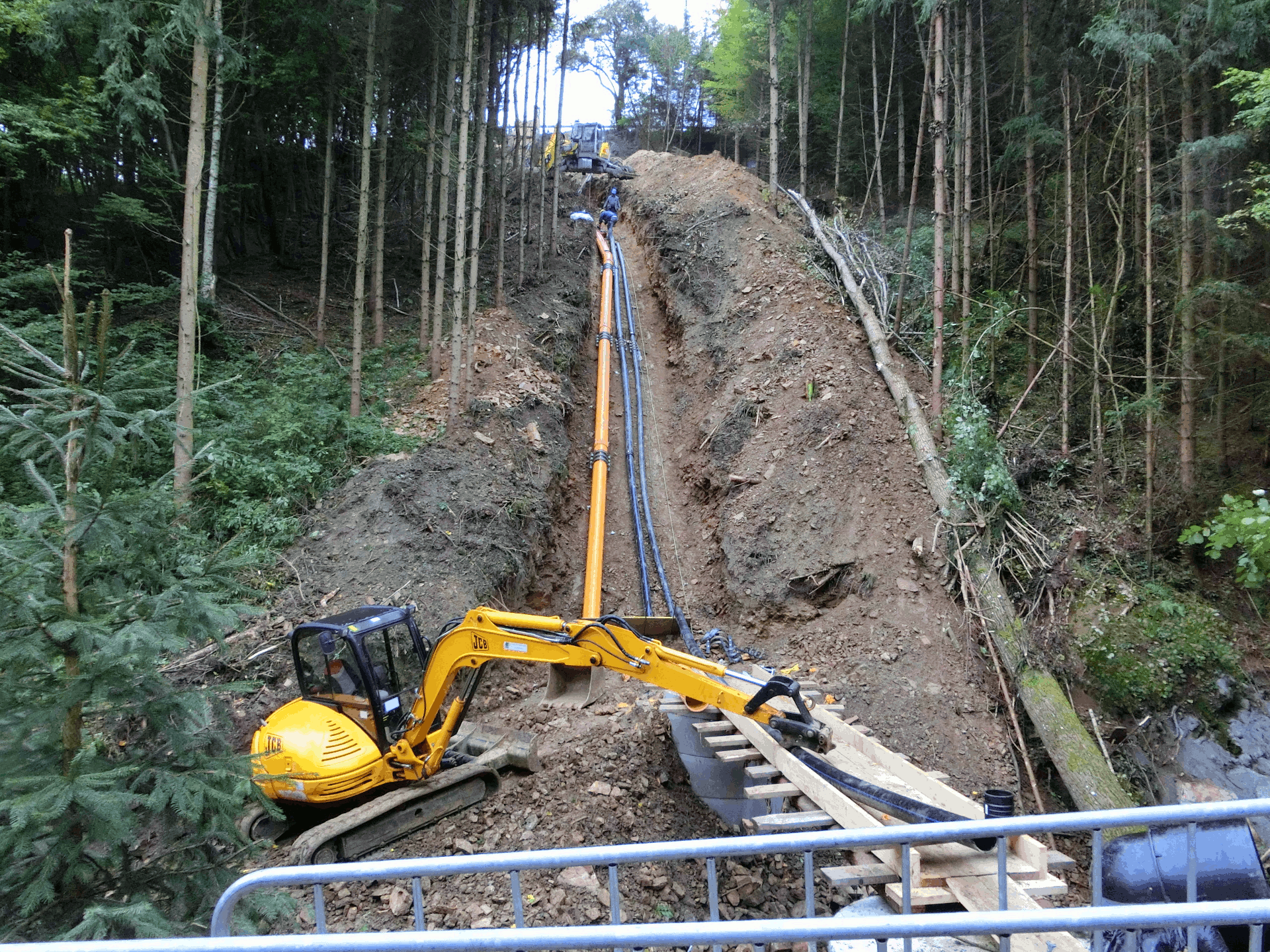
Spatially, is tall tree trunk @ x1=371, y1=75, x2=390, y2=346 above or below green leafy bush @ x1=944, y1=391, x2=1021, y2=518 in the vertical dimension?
above

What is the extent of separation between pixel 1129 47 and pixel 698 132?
129 feet

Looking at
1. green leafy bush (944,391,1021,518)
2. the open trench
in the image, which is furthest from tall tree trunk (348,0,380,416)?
green leafy bush (944,391,1021,518)

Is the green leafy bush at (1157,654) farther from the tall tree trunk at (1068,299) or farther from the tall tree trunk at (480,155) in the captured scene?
the tall tree trunk at (480,155)

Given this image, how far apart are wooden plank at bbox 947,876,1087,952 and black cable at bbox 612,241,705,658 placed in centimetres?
479

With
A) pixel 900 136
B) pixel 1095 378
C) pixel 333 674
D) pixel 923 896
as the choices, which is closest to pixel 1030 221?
pixel 1095 378

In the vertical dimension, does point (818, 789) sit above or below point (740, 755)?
above

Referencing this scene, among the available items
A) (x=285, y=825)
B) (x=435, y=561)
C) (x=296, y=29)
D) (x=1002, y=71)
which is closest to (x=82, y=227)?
(x=296, y=29)

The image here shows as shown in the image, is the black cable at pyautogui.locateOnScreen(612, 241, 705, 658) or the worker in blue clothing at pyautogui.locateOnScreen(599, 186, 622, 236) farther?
the worker in blue clothing at pyautogui.locateOnScreen(599, 186, 622, 236)

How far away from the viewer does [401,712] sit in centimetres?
671

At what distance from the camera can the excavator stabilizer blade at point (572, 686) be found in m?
8.61

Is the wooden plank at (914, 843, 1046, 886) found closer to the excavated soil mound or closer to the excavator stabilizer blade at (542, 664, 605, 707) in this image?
the excavated soil mound

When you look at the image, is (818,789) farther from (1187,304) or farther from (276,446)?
(276,446)

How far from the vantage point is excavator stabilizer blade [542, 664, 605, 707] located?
28.2ft

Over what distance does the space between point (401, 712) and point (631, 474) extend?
8207mm
